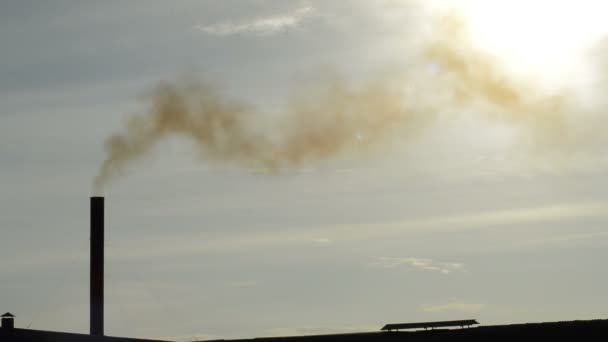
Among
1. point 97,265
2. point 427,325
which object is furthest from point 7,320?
point 427,325

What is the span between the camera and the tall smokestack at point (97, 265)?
45.9 meters

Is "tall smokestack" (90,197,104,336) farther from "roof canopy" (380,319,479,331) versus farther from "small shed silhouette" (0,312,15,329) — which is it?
"roof canopy" (380,319,479,331)

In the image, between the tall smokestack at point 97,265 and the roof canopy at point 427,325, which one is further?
the tall smokestack at point 97,265

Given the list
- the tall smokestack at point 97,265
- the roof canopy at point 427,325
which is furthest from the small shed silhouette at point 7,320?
the roof canopy at point 427,325

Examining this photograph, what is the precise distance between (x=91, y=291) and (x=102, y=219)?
384cm

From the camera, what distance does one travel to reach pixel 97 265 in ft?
155

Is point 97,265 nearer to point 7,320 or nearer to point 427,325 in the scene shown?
point 7,320

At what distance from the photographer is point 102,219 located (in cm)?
4900

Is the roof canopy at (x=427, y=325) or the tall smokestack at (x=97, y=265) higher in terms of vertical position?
the tall smokestack at (x=97, y=265)

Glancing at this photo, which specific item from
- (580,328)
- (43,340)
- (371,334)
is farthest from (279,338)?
(580,328)

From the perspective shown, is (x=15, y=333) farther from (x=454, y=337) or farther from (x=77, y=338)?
(x=454, y=337)

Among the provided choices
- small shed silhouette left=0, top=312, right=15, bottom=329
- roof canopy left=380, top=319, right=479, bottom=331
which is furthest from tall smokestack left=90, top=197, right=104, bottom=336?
roof canopy left=380, top=319, right=479, bottom=331

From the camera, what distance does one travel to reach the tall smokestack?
4592cm

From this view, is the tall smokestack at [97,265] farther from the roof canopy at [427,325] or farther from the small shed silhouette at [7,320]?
the roof canopy at [427,325]
